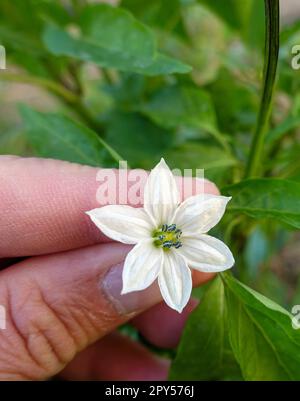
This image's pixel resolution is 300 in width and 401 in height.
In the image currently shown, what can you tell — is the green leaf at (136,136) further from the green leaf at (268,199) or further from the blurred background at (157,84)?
the green leaf at (268,199)

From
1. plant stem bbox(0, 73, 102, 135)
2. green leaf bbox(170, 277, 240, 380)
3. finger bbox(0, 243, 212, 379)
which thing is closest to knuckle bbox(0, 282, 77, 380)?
finger bbox(0, 243, 212, 379)

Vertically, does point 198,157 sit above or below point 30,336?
above

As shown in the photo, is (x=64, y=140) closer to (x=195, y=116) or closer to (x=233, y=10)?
(x=195, y=116)

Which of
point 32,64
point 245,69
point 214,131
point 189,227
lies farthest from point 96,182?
point 32,64

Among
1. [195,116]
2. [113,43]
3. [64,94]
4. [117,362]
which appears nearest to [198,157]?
[195,116]

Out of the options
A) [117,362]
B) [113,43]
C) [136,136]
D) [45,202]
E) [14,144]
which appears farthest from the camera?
[14,144]

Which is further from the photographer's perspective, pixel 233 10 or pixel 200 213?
pixel 233 10

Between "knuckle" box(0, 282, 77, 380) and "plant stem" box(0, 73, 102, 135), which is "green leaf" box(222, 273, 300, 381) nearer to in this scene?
"knuckle" box(0, 282, 77, 380)
